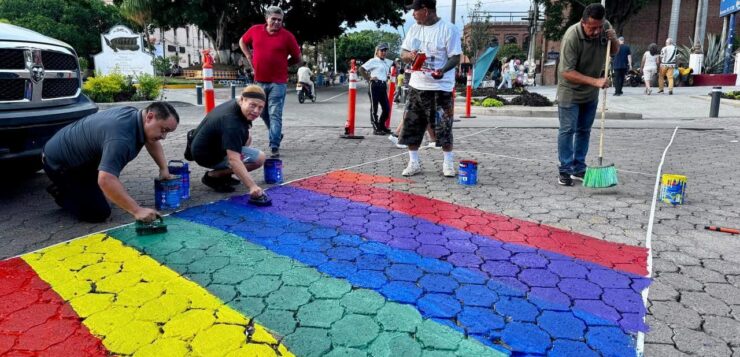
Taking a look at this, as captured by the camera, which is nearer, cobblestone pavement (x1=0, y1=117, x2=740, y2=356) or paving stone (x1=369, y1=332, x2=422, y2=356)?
paving stone (x1=369, y1=332, x2=422, y2=356)

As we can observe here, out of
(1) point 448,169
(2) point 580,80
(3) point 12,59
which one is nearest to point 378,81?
(1) point 448,169

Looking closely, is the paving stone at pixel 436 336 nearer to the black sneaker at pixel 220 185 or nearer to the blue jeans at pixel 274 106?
the black sneaker at pixel 220 185

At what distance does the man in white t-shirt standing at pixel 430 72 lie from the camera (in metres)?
5.29

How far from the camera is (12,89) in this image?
4211mm

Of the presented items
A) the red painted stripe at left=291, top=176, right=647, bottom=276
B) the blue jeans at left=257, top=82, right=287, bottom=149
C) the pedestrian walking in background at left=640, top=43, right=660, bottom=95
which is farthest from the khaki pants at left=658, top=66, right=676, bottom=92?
the red painted stripe at left=291, top=176, right=647, bottom=276

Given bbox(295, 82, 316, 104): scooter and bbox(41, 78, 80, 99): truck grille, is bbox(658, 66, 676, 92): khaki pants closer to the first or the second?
bbox(295, 82, 316, 104): scooter

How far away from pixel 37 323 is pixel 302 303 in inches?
49.7

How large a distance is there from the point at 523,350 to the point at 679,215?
9.32ft

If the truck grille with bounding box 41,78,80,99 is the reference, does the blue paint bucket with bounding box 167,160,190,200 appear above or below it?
below

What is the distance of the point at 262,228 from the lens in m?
3.92

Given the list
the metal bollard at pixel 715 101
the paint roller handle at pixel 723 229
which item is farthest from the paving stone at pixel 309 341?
the metal bollard at pixel 715 101

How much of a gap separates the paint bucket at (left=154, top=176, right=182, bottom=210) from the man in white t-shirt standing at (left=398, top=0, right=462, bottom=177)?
239 cm

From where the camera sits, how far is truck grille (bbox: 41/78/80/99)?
4.57 metres

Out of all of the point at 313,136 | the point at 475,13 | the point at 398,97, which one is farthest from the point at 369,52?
the point at 313,136
